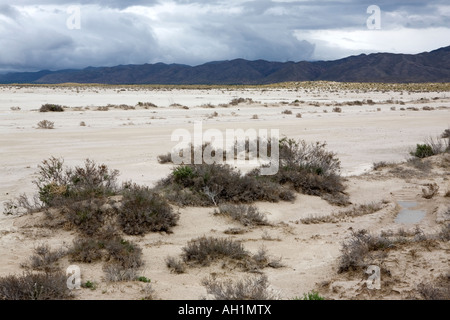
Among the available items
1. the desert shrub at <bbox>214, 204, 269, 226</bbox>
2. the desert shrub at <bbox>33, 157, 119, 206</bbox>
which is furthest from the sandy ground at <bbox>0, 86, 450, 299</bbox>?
the desert shrub at <bbox>33, 157, 119, 206</bbox>

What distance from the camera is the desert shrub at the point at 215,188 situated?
1020cm

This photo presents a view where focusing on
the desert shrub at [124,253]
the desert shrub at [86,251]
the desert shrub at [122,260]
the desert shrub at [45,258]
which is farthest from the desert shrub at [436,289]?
the desert shrub at [45,258]

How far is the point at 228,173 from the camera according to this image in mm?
10867

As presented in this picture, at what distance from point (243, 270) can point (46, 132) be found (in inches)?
733

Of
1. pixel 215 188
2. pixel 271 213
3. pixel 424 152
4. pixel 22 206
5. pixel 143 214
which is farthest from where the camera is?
pixel 424 152

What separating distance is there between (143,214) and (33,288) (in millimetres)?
3185

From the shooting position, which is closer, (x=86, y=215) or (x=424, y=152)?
(x=86, y=215)

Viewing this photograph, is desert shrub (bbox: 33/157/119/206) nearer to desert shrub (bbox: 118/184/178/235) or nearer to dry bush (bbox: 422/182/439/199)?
desert shrub (bbox: 118/184/178/235)

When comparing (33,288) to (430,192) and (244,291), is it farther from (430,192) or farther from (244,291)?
(430,192)

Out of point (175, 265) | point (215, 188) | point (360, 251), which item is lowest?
point (175, 265)

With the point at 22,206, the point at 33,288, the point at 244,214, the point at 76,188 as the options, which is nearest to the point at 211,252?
the point at 244,214

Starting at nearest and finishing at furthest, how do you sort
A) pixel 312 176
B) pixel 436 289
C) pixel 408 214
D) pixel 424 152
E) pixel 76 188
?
pixel 436 289, pixel 76 188, pixel 408 214, pixel 312 176, pixel 424 152

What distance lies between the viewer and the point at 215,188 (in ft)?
34.2

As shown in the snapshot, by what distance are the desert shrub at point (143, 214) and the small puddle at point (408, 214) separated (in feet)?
16.0
